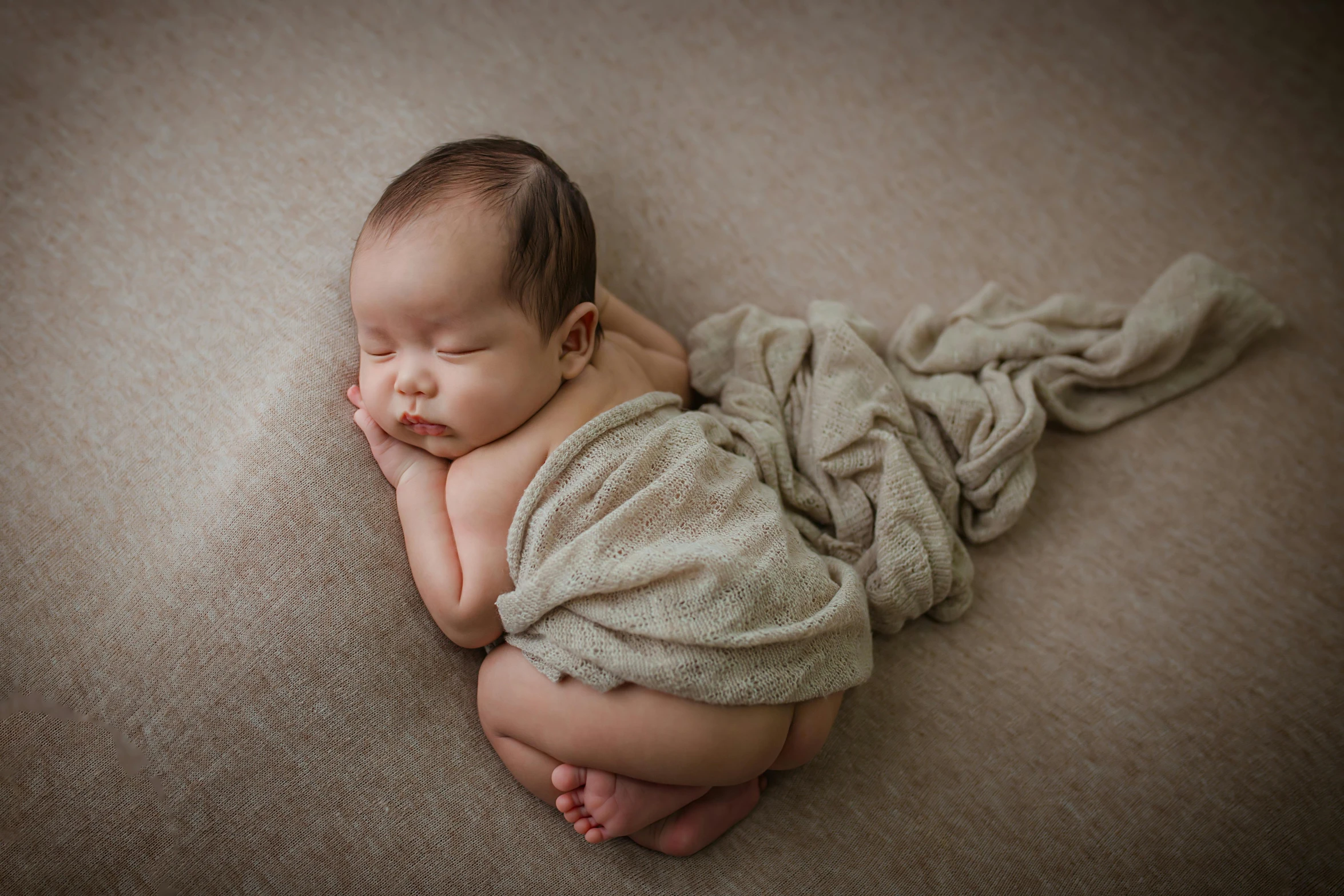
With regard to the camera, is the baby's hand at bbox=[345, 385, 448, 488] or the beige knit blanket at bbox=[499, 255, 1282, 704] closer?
the beige knit blanket at bbox=[499, 255, 1282, 704]

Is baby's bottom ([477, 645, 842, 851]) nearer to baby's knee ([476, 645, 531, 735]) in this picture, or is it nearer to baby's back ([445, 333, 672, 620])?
baby's knee ([476, 645, 531, 735])

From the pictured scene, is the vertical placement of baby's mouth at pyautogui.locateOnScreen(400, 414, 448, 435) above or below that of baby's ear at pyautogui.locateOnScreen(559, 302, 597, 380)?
below

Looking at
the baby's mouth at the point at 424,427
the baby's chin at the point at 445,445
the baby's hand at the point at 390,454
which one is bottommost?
the baby's hand at the point at 390,454

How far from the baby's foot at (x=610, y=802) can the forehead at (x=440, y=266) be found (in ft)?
1.87

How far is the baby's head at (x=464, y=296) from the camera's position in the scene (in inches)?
36.4

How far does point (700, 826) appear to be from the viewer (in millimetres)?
979

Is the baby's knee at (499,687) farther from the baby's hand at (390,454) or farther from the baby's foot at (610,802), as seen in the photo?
the baby's hand at (390,454)

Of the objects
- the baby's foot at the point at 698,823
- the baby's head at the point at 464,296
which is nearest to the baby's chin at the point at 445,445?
the baby's head at the point at 464,296

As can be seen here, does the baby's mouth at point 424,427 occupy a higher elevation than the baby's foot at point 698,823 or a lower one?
higher

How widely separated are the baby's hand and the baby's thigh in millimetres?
306

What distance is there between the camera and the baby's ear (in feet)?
3.40

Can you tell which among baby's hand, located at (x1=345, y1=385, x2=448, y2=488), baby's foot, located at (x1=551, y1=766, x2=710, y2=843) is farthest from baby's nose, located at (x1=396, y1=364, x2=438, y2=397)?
baby's foot, located at (x1=551, y1=766, x2=710, y2=843)

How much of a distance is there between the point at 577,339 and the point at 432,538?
1.07 feet

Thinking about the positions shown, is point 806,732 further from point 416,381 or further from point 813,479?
point 416,381
